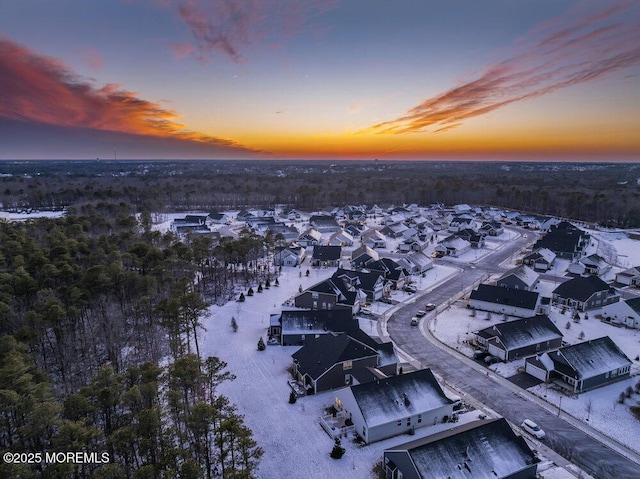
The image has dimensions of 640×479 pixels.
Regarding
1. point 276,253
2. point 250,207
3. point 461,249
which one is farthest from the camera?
point 250,207

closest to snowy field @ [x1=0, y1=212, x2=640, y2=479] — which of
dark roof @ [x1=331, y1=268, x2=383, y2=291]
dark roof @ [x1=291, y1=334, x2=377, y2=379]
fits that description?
dark roof @ [x1=291, y1=334, x2=377, y2=379]

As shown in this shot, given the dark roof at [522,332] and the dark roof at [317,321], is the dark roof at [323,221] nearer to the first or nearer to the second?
the dark roof at [317,321]

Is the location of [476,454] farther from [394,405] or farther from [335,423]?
[335,423]

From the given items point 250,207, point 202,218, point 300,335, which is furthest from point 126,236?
point 250,207

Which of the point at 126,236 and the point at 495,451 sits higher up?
the point at 126,236

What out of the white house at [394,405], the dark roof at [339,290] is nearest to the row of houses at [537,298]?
the dark roof at [339,290]

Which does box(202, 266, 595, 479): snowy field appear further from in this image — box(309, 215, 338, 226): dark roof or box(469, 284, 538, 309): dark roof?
box(309, 215, 338, 226): dark roof

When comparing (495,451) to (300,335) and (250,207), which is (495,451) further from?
(250,207)
